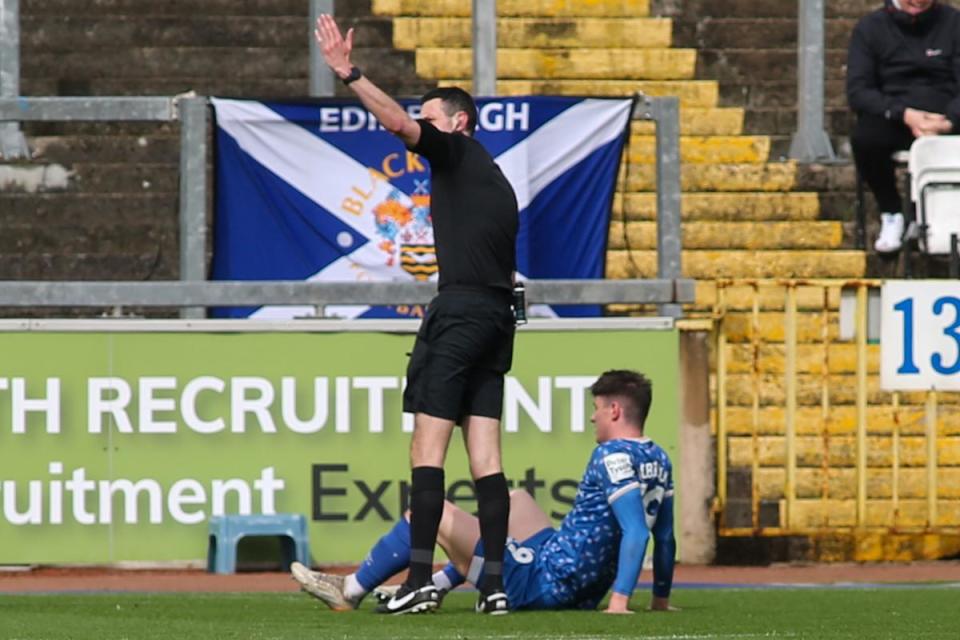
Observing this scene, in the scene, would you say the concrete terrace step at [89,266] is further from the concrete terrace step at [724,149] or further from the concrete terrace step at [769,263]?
the concrete terrace step at [724,149]

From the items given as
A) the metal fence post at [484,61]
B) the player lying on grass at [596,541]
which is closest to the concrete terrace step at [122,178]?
the metal fence post at [484,61]

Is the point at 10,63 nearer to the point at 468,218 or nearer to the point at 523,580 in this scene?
the point at 468,218

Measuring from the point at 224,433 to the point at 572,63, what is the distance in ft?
18.3

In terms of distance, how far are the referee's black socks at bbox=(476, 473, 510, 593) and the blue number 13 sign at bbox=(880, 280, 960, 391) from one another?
12.6 ft

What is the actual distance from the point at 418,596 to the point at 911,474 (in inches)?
208

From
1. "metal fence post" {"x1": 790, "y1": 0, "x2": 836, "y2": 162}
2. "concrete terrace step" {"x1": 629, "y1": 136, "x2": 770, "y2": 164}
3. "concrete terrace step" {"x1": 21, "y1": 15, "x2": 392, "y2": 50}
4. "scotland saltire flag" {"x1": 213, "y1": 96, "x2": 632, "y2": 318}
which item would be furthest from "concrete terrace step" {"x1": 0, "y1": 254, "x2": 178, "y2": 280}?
"metal fence post" {"x1": 790, "y1": 0, "x2": 836, "y2": 162}

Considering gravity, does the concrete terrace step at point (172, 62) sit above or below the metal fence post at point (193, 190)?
above

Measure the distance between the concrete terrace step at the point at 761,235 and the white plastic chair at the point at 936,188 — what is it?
1502mm

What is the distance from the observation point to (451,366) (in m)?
7.89

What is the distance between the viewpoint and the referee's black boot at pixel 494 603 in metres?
7.76

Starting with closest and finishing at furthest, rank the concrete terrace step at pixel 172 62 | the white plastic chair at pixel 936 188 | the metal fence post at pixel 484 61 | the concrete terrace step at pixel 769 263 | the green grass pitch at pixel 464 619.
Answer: the green grass pitch at pixel 464 619 → the white plastic chair at pixel 936 188 → the metal fence post at pixel 484 61 → the concrete terrace step at pixel 769 263 → the concrete terrace step at pixel 172 62

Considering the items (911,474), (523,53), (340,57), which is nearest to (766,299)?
(911,474)

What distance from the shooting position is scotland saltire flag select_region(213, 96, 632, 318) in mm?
11750

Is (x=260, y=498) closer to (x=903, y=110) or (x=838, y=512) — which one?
(x=838, y=512)
